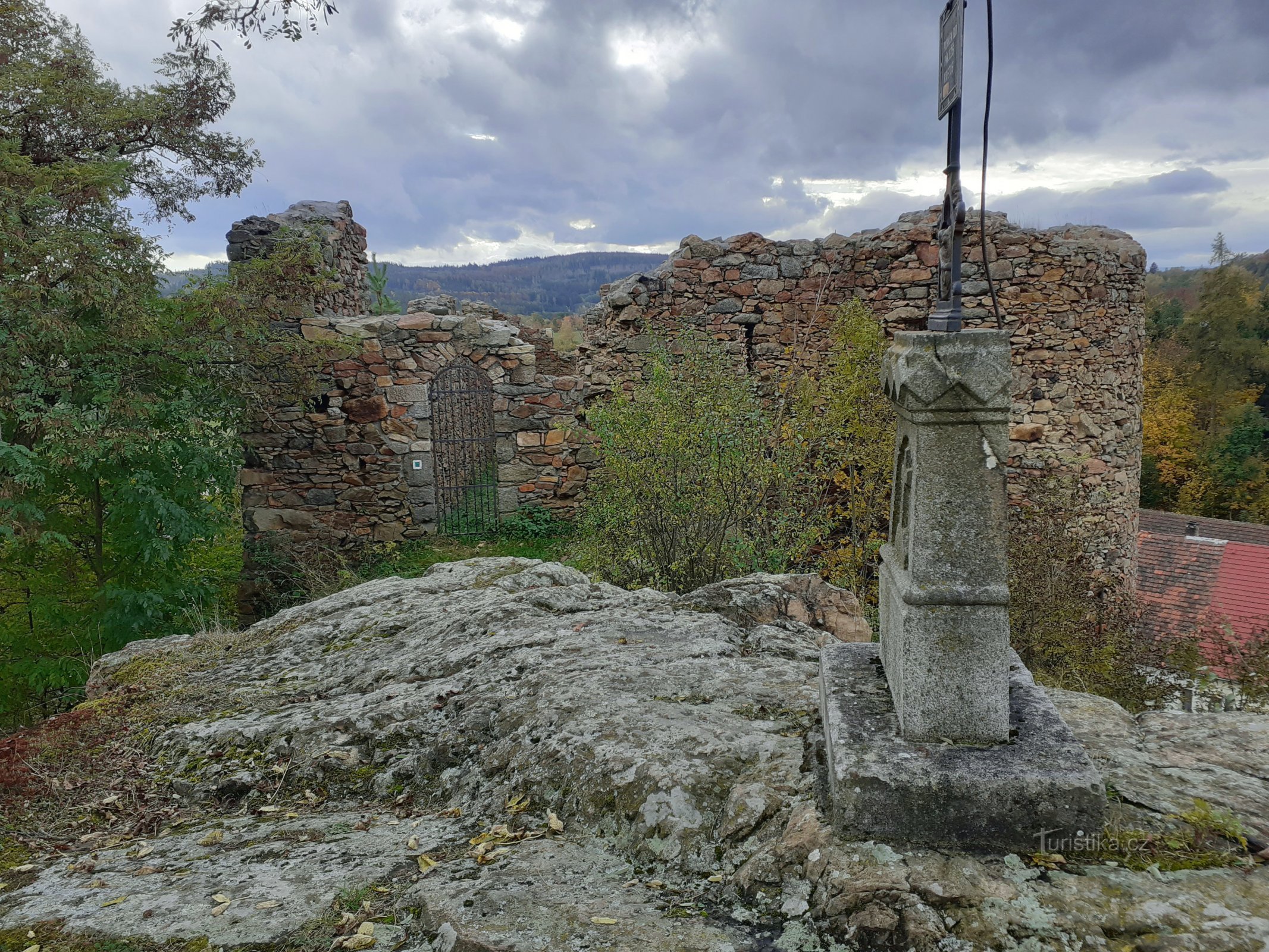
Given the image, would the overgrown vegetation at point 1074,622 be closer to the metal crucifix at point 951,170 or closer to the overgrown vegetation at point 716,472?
the overgrown vegetation at point 716,472

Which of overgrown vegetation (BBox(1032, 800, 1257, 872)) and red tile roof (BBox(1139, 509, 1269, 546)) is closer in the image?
overgrown vegetation (BBox(1032, 800, 1257, 872))

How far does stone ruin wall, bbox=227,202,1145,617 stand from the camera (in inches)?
357

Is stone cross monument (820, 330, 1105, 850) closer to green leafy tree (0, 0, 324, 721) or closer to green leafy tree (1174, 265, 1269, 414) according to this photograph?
green leafy tree (0, 0, 324, 721)

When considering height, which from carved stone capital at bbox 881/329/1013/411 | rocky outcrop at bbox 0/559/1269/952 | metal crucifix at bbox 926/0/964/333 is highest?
metal crucifix at bbox 926/0/964/333

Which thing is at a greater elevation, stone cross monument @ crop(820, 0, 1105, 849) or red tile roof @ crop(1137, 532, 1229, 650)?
stone cross monument @ crop(820, 0, 1105, 849)

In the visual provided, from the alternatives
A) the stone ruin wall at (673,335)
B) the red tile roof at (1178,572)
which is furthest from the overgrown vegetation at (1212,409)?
the stone ruin wall at (673,335)

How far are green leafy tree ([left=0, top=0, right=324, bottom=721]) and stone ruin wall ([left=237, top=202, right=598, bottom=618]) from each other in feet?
3.85

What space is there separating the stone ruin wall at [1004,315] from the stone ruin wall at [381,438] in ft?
3.31

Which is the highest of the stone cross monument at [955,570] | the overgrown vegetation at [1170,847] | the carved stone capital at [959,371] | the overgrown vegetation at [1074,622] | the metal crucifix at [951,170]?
the metal crucifix at [951,170]

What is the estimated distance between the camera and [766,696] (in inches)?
111

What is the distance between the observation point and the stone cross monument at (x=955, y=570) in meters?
2.03

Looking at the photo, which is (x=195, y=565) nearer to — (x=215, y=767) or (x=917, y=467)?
(x=215, y=767)


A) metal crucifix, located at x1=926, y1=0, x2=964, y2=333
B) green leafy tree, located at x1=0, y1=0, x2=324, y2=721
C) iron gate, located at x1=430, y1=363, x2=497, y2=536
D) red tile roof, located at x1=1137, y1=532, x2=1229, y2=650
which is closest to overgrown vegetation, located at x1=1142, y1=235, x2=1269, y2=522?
red tile roof, located at x1=1137, y1=532, x2=1229, y2=650

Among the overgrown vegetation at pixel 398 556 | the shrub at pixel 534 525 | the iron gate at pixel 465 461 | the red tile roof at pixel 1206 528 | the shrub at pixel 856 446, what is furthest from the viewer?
the red tile roof at pixel 1206 528
